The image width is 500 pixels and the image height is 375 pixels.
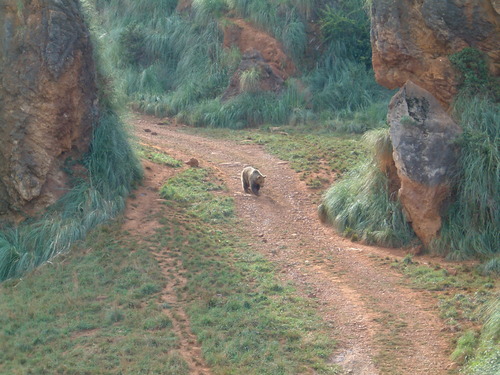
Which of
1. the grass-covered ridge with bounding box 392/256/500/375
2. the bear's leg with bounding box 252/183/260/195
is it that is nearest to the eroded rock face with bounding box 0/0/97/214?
the bear's leg with bounding box 252/183/260/195

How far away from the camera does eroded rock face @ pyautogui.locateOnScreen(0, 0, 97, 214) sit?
39.8 ft

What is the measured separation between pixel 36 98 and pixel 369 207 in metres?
5.71

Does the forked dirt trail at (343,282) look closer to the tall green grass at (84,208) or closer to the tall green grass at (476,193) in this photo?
the tall green grass at (84,208)

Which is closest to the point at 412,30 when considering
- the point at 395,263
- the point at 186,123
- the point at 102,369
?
the point at 395,263

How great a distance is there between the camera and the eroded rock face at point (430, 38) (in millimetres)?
11195

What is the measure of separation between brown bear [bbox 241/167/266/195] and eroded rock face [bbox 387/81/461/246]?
9.73 ft

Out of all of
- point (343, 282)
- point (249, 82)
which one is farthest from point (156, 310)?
point (249, 82)

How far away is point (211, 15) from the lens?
22672mm

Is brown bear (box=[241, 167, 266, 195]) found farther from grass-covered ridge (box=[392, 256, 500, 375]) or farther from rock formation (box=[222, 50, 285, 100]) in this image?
rock formation (box=[222, 50, 285, 100])

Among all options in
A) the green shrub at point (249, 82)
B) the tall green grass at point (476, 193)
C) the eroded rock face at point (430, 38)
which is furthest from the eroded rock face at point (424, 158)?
the green shrub at point (249, 82)

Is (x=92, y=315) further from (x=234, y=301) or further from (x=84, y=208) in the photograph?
(x=84, y=208)

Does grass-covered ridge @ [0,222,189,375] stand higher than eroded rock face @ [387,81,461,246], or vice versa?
eroded rock face @ [387,81,461,246]

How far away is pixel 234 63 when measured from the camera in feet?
70.2

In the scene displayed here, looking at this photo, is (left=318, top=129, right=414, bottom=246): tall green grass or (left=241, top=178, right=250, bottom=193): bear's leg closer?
(left=318, top=129, right=414, bottom=246): tall green grass
